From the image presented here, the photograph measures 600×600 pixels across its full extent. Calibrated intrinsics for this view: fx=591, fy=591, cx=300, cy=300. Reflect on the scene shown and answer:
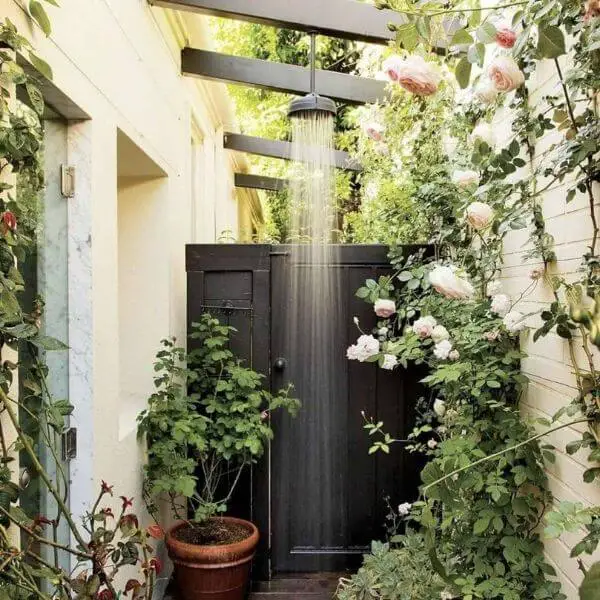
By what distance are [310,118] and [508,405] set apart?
182 centimetres

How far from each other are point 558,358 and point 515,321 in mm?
169

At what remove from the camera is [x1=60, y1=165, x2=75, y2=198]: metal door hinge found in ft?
6.32

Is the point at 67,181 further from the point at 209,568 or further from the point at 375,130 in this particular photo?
the point at 209,568

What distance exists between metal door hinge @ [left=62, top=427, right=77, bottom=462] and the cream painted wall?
3 centimetres

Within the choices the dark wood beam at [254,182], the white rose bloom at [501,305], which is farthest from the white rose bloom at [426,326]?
the dark wood beam at [254,182]

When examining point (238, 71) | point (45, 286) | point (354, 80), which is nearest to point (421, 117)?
point (354, 80)

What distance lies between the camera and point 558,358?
69.6 inches

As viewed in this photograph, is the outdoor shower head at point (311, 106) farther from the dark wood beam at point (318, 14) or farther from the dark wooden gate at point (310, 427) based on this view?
the dark wooden gate at point (310, 427)

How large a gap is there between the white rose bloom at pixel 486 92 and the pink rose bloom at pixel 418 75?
0.43 feet

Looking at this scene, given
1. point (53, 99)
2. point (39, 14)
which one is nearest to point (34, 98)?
point (39, 14)

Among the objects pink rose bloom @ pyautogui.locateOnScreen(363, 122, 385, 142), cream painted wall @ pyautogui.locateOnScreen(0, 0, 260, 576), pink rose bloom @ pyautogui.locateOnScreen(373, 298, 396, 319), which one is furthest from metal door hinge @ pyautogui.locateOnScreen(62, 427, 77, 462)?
pink rose bloom @ pyautogui.locateOnScreen(363, 122, 385, 142)

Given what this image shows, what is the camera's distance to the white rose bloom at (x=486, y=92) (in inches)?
70.5

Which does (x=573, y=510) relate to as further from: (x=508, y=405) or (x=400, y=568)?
(x=400, y=568)

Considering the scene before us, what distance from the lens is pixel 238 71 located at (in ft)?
11.7
